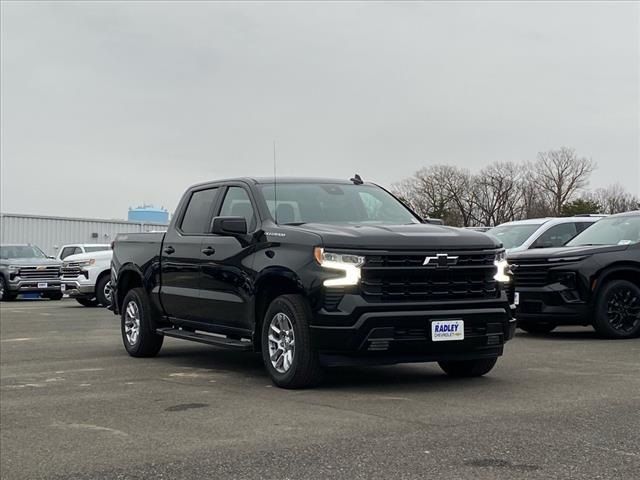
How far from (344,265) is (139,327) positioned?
3.96 metres

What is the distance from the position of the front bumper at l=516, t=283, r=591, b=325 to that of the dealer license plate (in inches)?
177

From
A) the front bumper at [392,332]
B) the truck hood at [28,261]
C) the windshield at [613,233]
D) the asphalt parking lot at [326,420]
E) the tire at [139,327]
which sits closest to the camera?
the asphalt parking lot at [326,420]

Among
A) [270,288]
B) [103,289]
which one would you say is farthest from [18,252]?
[270,288]

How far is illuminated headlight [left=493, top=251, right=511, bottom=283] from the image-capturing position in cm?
811

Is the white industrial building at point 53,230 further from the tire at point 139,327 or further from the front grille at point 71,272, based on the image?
the tire at point 139,327

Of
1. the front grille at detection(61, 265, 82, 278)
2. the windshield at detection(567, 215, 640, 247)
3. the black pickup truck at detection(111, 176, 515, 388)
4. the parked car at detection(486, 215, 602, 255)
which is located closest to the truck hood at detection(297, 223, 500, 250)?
the black pickup truck at detection(111, 176, 515, 388)

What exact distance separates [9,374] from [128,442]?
13.5ft

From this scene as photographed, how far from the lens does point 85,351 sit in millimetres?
11625

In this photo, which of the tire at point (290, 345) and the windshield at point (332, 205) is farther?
the windshield at point (332, 205)

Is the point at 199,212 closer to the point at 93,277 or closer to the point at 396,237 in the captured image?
the point at 396,237

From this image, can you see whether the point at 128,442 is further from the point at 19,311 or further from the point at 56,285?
the point at 56,285

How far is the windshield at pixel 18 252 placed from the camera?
98.1 feet

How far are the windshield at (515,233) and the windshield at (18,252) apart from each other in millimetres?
18450

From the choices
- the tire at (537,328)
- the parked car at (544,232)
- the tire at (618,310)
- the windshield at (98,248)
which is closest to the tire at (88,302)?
the windshield at (98,248)
